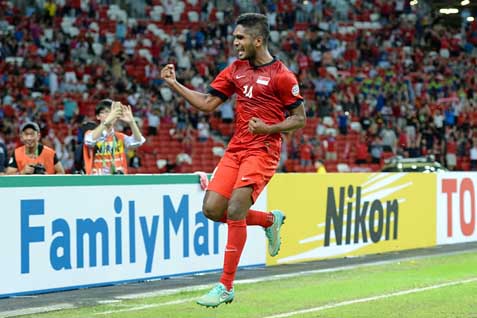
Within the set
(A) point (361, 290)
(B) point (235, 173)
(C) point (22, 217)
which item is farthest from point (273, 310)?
(C) point (22, 217)

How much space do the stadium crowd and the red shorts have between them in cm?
1949

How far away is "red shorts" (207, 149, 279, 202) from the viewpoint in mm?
9266

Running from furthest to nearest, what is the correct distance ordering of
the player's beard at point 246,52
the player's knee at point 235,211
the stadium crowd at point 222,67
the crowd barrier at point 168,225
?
1. the stadium crowd at point 222,67
2. the crowd barrier at point 168,225
3. the player's beard at point 246,52
4. the player's knee at point 235,211

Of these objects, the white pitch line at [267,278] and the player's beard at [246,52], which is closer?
the player's beard at [246,52]

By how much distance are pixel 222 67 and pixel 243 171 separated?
2560cm

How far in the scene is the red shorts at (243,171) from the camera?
365 inches

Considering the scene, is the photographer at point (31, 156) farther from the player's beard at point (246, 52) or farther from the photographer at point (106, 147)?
the player's beard at point (246, 52)

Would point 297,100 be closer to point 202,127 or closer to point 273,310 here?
point 273,310

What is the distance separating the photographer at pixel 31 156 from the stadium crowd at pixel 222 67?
1470 cm

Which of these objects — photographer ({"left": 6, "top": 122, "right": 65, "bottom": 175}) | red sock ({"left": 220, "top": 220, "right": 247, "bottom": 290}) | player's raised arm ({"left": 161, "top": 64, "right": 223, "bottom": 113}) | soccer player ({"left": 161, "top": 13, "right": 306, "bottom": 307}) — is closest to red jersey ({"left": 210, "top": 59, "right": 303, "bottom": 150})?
soccer player ({"left": 161, "top": 13, "right": 306, "bottom": 307})

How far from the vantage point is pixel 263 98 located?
30.8 feet

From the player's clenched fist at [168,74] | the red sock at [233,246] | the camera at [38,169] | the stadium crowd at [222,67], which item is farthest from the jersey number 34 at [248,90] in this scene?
the stadium crowd at [222,67]

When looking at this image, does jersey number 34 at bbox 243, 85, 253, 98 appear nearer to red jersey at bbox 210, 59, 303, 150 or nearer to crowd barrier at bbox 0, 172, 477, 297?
red jersey at bbox 210, 59, 303, 150

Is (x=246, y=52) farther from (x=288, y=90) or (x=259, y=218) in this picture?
(x=259, y=218)
